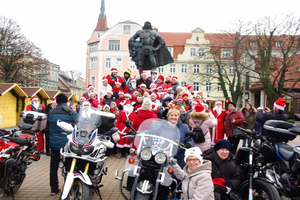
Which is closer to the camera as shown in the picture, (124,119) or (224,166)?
(224,166)

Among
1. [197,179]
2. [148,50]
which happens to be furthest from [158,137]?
A: [148,50]

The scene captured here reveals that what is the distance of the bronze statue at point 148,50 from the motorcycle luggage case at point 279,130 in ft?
27.8

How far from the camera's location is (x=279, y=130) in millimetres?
5180

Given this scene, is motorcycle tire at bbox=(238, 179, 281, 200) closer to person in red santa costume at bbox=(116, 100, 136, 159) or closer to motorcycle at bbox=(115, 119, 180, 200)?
motorcycle at bbox=(115, 119, 180, 200)

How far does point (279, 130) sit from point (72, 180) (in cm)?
349

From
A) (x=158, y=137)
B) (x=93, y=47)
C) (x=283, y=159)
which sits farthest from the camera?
Answer: (x=93, y=47)

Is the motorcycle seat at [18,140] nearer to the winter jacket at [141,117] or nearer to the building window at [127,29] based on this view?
the winter jacket at [141,117]

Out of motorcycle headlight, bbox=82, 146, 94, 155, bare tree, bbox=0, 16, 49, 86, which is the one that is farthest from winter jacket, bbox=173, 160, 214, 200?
bare tree, bbox=0, 16, 49, 86

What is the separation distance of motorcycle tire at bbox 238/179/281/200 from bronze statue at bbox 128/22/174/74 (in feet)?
31.1

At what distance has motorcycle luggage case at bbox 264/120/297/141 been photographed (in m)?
5.11

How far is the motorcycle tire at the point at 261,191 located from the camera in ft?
13.4

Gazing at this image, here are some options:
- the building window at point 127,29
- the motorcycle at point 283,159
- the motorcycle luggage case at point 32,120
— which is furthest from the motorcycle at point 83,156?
the building window at point 127,29

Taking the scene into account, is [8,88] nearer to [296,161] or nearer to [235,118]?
[235,118]

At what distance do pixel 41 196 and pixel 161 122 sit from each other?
2.69 meters
